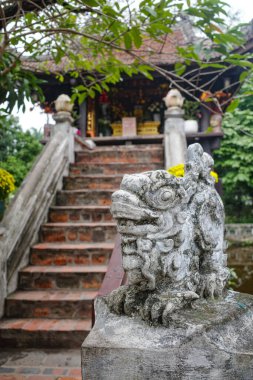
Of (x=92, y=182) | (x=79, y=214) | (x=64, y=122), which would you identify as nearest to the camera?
(x=79, y=214)

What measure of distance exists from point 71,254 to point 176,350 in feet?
9.78

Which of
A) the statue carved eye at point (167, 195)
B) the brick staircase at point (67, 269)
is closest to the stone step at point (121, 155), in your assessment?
the brick staircase at point (67, 269)

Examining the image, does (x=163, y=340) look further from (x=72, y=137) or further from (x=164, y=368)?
(x=72, y=137)

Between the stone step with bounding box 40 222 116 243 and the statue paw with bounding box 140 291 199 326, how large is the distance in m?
2.96

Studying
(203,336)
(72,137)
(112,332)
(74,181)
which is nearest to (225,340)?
(203,336)

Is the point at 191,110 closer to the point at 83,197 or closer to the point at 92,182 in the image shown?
the point at 92,182

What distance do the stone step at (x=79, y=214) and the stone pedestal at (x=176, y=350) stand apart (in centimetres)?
330

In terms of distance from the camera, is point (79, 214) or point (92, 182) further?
point (92, 182)

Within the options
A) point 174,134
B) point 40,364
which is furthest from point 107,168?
point 40,364

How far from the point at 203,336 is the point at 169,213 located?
488 mm

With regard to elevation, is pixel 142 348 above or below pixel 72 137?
below

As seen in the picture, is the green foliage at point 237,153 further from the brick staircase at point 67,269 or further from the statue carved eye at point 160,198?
the statue carved eye at point 160,198

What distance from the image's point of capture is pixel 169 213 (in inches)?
53.4

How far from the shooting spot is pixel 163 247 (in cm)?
131
